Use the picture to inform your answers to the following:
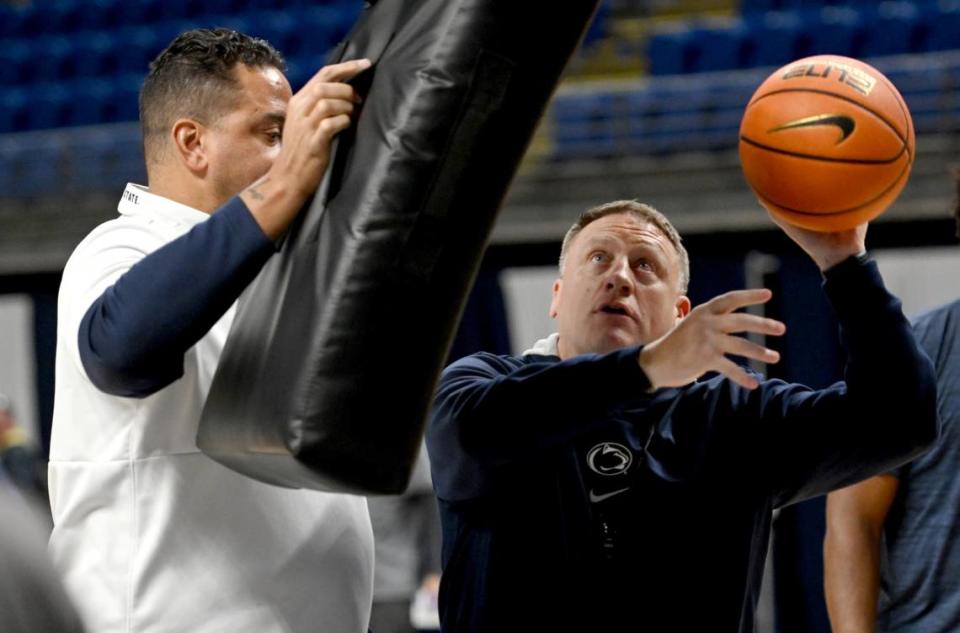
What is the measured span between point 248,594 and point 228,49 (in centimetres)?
89

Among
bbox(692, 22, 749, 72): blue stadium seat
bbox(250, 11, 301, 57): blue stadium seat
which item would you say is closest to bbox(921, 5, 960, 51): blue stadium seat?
bbox(692, 22, 749, 72): blue stadium seat

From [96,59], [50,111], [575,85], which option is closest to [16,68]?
[96,59]

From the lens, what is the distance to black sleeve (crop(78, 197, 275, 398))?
189cm

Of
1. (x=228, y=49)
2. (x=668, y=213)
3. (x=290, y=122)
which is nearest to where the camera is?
(x=290, y=122)

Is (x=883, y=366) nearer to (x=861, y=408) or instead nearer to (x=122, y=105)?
(x=861, y=408)

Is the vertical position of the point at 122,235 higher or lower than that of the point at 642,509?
higher

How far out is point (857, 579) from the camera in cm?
296

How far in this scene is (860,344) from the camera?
2.43 metres

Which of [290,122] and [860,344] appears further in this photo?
[860,344]

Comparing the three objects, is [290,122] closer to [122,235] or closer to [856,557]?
[122,235]

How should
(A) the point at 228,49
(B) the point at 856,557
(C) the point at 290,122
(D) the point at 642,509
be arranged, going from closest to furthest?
1. (C) the point at 290,122
2. (A) the point at 228,49
3. (D) the point at 642,509
4. (B) the point at 856,557

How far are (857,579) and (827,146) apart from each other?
1037 mm

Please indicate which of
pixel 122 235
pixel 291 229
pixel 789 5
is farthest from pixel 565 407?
pixel 789 5

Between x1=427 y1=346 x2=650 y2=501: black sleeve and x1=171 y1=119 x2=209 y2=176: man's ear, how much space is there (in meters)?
0.59
